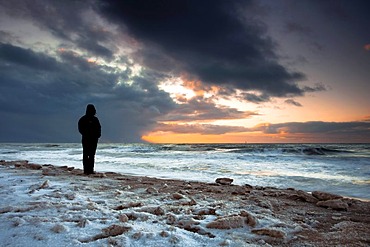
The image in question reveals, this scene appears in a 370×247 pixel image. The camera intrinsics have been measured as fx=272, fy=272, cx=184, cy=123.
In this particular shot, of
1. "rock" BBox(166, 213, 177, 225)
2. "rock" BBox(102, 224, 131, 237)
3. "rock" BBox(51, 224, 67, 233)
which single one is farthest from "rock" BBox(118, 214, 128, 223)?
"rock" BBox(51, 224, 67, 233)

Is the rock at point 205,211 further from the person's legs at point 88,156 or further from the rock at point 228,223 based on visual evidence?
the person's legs at point 88,156

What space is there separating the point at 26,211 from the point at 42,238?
98 cm

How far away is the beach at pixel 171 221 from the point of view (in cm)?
240

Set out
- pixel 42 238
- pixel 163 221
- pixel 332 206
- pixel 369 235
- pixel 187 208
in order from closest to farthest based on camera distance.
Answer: pixel 42 238 → pixel 369 235 → pixel 163 221 → pixel 187 208 → pixel 332 206

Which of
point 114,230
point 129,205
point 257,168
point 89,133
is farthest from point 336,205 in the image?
point 257,168

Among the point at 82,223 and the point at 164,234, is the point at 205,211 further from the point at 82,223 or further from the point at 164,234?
the point at 82,223

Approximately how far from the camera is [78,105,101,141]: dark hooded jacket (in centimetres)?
754

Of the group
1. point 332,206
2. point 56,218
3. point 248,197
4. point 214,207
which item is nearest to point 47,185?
point 56,218

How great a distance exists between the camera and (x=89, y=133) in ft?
25.0

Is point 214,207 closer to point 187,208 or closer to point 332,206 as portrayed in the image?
point 187,208

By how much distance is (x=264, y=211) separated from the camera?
11.8 ft

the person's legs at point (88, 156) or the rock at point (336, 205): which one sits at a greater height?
the person's legs at point (88, 156)

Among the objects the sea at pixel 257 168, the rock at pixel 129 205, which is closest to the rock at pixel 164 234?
the rock at pixel 129 205

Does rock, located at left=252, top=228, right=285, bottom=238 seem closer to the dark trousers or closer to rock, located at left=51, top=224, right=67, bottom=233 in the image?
rock, located at left=51, top=224, right=67, bottom=233
